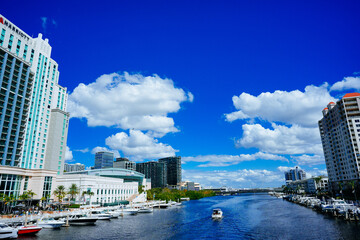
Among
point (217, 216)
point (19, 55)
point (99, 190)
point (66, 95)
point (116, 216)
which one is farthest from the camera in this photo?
point (66, 95)

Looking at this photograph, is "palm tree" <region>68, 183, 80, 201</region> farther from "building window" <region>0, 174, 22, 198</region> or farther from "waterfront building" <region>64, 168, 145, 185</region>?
"waterfront building" <region>64, 168, 145, 185</region>

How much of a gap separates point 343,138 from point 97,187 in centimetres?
15950

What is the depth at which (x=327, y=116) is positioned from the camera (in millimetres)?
177875

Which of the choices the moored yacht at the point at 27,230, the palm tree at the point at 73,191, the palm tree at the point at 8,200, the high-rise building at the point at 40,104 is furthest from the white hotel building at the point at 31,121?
the moored yacht at the point at 27,230

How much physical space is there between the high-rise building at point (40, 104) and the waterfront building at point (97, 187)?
10.3 meters

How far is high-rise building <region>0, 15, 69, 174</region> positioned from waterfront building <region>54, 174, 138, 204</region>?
10336mm

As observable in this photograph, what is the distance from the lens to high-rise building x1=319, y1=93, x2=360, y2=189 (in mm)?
144625

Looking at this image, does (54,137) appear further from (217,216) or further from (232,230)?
(232,230)

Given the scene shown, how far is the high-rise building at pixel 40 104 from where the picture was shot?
354 ft

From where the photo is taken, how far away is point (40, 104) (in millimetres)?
121062

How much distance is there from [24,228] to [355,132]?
17213cm

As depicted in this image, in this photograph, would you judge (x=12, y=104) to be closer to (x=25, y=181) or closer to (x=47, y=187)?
(x=25, y=181)

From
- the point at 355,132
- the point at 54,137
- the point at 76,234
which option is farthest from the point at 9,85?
the point at 355,132

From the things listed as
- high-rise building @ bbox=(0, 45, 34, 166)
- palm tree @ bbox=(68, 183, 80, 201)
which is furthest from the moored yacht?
palm tree @ bbox=(68, 183, 80, 201)
